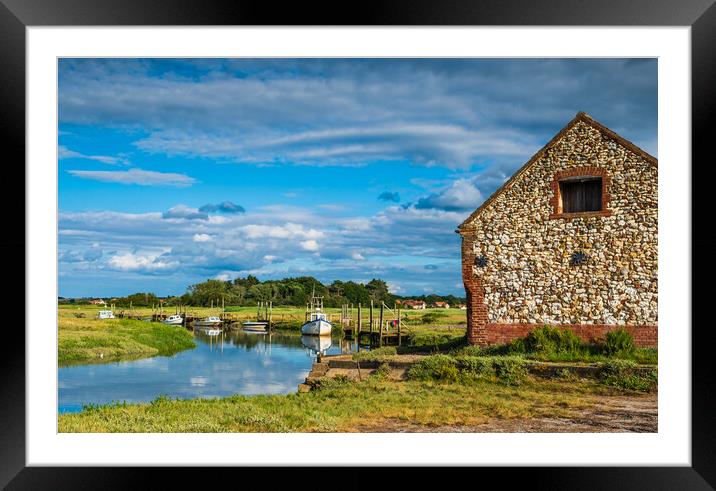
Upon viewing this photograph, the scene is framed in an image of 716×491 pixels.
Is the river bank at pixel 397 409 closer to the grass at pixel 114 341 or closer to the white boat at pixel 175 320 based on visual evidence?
the grass at pixel 114 341

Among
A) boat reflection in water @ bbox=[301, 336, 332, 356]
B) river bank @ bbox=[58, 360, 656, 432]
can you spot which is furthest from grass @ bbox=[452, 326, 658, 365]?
boat reflection in water @ bbox=[301, 336, 332, 356]

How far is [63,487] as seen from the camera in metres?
5.56

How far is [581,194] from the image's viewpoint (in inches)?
518

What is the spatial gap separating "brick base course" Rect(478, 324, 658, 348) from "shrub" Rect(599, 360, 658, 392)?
1.08 meters

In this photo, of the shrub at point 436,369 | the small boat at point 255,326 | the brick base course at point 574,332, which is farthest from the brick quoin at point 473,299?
the small boat at point 255,326

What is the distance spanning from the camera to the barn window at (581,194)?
12.9 m

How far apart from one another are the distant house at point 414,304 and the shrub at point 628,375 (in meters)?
38.5

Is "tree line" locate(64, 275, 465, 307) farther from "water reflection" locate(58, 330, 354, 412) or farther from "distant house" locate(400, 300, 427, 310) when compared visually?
"water reflection" locate(58, 330, 354, 412)

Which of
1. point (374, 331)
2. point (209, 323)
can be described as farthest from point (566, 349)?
point (209, 323)

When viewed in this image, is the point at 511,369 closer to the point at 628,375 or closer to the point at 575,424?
the point at 628,375

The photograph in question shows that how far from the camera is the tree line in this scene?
155 feet
